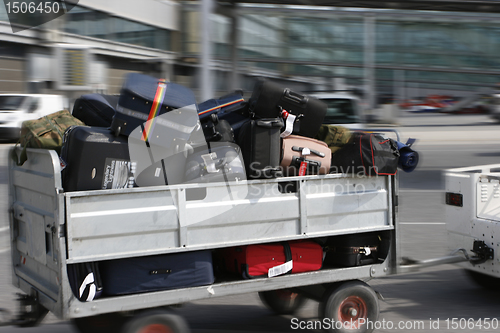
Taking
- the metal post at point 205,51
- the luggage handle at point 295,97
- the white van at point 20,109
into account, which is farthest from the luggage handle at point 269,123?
the white van at point 20,109

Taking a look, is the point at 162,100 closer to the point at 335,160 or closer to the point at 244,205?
the point at 244,205

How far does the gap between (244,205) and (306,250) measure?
664 mm

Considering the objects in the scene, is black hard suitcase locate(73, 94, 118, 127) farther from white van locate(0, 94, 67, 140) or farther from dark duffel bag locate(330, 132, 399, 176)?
white van locate(0, 94, 67, 140)

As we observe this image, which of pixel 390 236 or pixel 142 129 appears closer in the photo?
pixel 142 129

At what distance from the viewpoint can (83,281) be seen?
3.42 meters

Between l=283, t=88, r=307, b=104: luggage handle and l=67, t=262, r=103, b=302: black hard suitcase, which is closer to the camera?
l=67, t=262, r=103, b=302: black hard suitcase

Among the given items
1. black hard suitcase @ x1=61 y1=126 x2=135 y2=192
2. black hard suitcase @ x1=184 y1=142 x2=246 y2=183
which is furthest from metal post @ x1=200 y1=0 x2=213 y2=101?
black hard suitcase @ x1=61 y1=126 x2=135 y2=192

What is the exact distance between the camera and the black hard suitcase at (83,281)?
134 inches

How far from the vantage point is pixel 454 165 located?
51.9 feet

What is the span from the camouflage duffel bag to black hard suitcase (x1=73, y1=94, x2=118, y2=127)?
0.36 meters

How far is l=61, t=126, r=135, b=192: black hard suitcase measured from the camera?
3539mm

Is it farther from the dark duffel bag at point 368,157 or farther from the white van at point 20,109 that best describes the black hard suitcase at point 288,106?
the white van at point 20,109

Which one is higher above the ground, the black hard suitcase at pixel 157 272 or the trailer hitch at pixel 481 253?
the black hard suitcase at pixel 157 272

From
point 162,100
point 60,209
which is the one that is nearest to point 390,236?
point 162,100
